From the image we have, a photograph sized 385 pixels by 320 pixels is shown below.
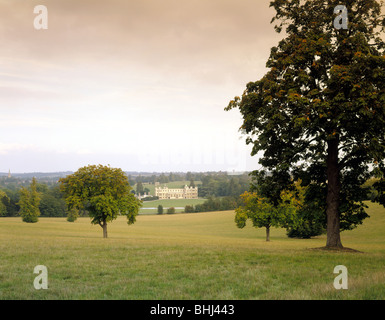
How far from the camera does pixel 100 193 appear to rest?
4638cm

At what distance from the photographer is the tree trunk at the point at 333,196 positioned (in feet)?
74.7

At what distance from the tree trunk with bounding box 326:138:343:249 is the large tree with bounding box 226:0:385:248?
0.21 ft

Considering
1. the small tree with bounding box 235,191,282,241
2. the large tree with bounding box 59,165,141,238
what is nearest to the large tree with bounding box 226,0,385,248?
the large tree with bounding box 59,165,141,238

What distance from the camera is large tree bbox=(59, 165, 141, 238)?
44.6 meters

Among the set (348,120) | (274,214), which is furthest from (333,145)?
(274,214)

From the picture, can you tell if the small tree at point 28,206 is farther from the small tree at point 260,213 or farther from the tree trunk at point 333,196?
the tree trunk at point 333,196

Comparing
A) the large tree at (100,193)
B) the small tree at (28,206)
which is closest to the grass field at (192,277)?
the large tree at (100,193)

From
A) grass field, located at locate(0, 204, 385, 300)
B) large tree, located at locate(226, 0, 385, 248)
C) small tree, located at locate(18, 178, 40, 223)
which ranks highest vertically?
large tree, located at locate(226, 0, 385, 248)

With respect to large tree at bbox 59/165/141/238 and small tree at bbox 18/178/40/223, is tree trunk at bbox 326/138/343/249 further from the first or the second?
small tree at bbox 18/178/40/223

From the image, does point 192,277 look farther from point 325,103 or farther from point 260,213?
point 260,213

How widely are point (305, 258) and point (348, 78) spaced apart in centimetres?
996
